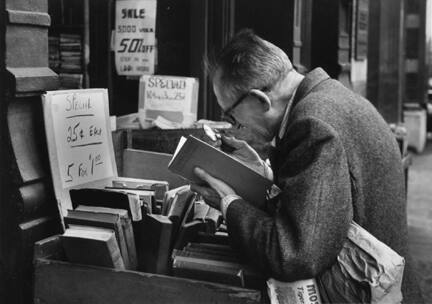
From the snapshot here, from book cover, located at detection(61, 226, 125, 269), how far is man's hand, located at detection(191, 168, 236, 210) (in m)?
0.39

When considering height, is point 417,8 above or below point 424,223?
above

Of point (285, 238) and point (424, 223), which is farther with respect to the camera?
point (424, 223)

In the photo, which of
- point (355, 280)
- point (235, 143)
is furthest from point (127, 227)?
point (355, 280)

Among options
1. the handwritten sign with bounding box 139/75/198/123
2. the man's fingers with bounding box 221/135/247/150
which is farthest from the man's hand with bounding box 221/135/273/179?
the handwritten sign with bounding box 139/75/198/123

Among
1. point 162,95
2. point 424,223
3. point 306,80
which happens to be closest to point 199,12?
point 162,95

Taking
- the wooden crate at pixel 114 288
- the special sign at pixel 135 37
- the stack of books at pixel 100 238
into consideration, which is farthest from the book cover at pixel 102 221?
the special sign at pixel 135 37

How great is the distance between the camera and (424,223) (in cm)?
834

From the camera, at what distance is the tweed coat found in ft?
7.31

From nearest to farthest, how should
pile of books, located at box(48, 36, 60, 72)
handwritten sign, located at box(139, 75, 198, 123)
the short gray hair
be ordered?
1. the short gray hair
2. pile of books, located at box(48, 36, 60, 72)
3. handwritten sign, located at box(139, 75, 198, 123)

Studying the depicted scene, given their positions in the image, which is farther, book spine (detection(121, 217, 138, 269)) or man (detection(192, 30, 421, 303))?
book spine (detection(121, 217, 138, 269))

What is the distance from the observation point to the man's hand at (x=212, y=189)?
2555mm

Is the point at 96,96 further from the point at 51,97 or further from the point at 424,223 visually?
the point at 424,223

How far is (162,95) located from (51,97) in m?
1.59

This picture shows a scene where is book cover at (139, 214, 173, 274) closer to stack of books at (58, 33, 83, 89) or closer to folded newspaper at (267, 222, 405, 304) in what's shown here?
folded newspaper at (267, 222, 405, 304)
